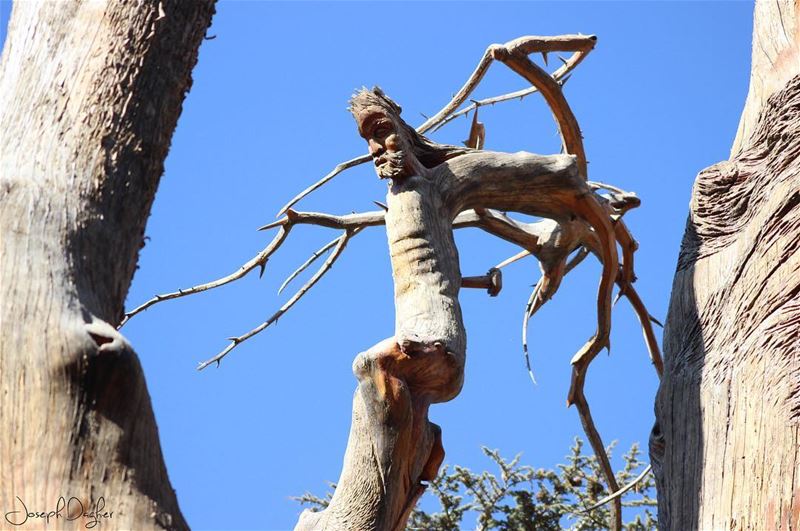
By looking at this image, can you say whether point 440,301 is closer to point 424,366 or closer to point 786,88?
point 424,366

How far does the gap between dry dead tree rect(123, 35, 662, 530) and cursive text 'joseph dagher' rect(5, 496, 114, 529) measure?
1262 mm

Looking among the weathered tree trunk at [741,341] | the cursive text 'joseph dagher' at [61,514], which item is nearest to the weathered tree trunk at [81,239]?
the cursive text 'joseph dagher' at [61,514]

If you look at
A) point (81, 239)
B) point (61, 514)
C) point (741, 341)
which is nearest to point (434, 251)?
point (741, 341)

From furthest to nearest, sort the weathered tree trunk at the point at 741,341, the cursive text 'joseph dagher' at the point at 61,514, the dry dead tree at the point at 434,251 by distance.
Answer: the weathered tree trunk at the point at 741,341 → the dry dead tree at the point at 434,251 → the cursive text 'joseph dagher' at the point at 61,514

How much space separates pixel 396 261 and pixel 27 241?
1724 mm

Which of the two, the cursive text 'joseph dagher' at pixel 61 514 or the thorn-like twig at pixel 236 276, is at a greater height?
the thorn-like twig at pixel 236 276

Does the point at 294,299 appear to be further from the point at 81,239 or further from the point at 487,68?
the point at 81,239

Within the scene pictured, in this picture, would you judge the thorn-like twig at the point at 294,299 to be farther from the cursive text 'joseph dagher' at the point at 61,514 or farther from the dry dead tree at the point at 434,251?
the cursive text 'joseph dagher' at the point at 61,514

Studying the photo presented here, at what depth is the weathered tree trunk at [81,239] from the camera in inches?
85.0

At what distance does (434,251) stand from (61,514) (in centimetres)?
196

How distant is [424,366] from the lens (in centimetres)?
338

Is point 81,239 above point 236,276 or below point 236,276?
below

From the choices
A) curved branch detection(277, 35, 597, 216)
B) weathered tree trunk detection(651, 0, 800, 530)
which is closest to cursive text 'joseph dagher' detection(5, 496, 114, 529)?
weathered tree trunk detection(651, 0, 800, 530)

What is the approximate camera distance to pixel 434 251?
3850 millimetres
